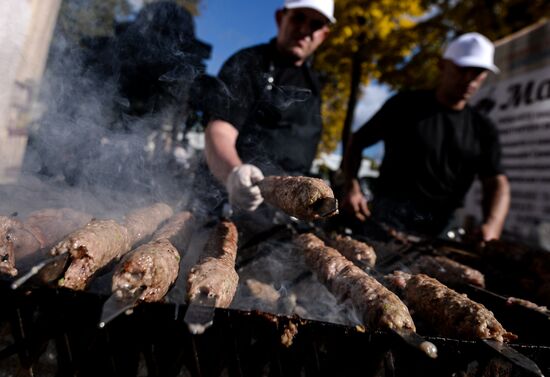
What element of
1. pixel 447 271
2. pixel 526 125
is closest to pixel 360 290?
pixel 447 271

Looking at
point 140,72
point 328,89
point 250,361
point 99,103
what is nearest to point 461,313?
point 250,361

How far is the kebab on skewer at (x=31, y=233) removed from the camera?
1920 millimetres

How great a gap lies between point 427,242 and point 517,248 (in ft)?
3.56

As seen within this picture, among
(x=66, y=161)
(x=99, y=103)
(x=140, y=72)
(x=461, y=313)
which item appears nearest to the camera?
(x=461, y=313)

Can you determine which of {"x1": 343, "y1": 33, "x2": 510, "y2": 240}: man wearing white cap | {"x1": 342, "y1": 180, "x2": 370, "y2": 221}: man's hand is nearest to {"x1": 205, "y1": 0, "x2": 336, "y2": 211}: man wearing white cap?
{"x1": 342, "y1": 180, "x2": 370, "y2": 221}: man's hand

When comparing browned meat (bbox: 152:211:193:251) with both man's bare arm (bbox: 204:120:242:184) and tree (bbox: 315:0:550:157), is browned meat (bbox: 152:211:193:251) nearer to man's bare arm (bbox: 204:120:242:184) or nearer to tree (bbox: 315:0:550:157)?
man's bare arm (bbox: 204:120:242:184)

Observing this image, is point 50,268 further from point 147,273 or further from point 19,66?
point 19,66

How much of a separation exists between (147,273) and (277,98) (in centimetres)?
340

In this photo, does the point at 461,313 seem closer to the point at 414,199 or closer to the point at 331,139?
the point at 414,199

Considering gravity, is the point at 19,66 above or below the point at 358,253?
above

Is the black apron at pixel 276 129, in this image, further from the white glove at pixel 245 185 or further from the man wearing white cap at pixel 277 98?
the white glove at pixel 245 185

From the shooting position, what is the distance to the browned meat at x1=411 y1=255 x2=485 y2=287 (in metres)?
3.11

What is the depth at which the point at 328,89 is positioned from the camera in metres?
15.7

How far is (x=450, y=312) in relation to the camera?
2012 millimetres
